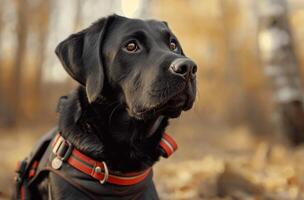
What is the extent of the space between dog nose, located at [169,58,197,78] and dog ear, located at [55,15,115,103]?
0.50 meters

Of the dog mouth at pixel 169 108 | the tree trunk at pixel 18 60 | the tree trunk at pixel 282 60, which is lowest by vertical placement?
the tree trunk at pixel 18 60

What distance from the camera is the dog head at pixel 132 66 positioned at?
302cm

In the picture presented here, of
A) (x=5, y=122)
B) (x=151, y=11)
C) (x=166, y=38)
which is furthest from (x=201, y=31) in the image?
(x=166, y=38)

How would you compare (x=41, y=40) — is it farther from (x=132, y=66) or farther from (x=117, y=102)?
(x=132, y=66)

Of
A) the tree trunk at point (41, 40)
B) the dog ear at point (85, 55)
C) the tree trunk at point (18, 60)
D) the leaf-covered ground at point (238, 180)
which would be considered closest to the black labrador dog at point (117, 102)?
the dog ear at point (85, 55)

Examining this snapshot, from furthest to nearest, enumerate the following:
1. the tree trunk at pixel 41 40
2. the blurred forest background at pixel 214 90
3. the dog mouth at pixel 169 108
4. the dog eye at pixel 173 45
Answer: the tree trunk at pixel 41 40 → the blurred forest background at pixel 214 90 → the dog eye at pixel 173 45 → the dog mouth at pixel 169 108

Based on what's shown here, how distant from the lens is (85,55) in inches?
132

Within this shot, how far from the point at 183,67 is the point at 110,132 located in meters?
0.75

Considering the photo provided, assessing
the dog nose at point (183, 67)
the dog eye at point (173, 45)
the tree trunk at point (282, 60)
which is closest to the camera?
the dog nose at point (183, 67)

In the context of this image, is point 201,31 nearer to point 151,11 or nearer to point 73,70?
point 151,11

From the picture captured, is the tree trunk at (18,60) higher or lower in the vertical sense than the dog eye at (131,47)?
lower

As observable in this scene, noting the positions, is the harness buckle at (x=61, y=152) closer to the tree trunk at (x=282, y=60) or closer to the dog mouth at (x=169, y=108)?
the dog mouth at (x=169, y=108)

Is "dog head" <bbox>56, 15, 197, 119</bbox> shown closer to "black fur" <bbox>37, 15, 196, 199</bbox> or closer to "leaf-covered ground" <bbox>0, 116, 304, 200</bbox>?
"black fur" <bbox>37, 15, 196, 199</bbox>

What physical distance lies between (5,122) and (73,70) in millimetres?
19917
